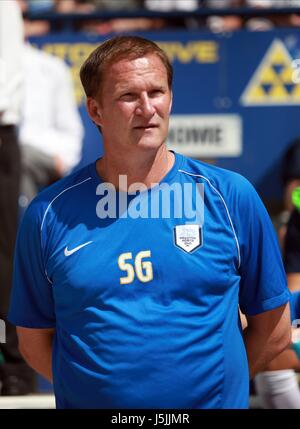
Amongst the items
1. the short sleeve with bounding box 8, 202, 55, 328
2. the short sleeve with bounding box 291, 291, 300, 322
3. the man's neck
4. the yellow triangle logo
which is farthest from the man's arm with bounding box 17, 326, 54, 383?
the yellow triangle logo

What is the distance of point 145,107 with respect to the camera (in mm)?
2680

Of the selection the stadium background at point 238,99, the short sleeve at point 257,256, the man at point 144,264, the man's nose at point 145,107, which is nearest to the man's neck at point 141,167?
the man at point 144,264

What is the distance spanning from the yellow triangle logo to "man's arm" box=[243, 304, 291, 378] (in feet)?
11.4

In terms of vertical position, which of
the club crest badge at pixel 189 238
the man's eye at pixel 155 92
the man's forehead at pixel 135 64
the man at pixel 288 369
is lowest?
the man at pixel 288 369

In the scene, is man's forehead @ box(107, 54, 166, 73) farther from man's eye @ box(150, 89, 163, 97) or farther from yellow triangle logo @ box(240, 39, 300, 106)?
yellow triangle logo @ box(240, 39, 300, 106)

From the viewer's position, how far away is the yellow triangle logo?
615cm

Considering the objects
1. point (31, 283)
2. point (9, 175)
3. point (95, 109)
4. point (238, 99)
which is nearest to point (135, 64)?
point (95, 109)

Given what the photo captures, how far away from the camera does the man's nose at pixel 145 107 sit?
2.68m

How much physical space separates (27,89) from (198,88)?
1183 millimetres

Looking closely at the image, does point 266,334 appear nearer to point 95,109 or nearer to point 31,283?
point 31,283

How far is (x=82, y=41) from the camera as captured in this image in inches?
244

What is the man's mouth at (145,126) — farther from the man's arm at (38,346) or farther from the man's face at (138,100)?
the man's arm at (38,346)
